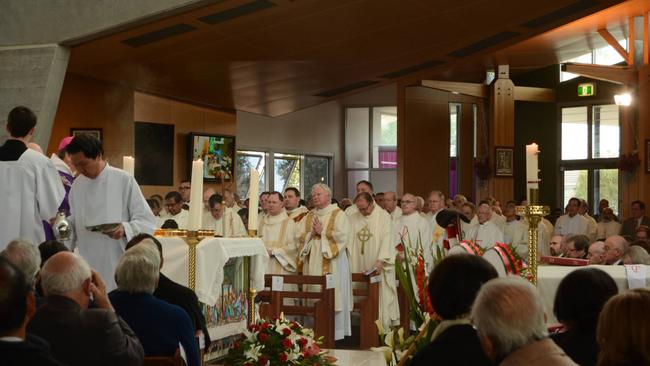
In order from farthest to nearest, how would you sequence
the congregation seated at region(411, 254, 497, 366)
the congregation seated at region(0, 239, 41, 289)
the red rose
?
1. the red rose
2. the congregation seated at region(0, 239, 41, 289)
3. the congregation seated at region(411, 254, 497, 366)

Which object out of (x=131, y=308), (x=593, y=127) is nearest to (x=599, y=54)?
(x=593, y=127)

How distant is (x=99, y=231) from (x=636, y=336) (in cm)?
371

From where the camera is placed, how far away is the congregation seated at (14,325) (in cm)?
248

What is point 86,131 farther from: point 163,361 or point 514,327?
point 514,327

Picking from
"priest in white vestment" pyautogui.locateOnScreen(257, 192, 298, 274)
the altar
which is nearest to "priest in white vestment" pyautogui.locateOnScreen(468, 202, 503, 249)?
"priest in white vestment" pyautogui.locateOnScreen(257, 192, 298, 274)

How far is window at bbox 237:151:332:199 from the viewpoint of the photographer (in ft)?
81.6

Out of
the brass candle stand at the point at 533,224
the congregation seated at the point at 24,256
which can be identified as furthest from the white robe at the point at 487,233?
the congregation seated at the point at 24,256

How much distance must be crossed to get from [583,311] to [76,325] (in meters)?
1.88

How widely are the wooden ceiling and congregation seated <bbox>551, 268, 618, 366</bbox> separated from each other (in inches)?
380

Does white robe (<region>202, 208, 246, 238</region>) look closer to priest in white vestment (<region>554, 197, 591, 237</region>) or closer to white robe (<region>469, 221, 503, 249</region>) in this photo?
white robe (<region>469, 221, 503, 249</region>)

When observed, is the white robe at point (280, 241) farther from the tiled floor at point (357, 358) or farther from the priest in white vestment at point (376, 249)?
the tiled floor at point (357, 358)

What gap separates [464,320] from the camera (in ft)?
11.0

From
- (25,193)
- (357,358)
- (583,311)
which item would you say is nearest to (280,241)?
(357,358)

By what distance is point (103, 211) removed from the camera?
232 inches
